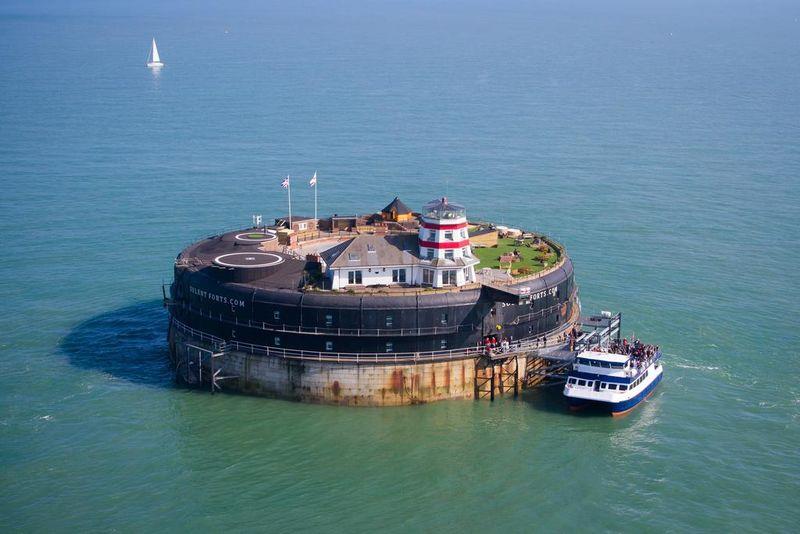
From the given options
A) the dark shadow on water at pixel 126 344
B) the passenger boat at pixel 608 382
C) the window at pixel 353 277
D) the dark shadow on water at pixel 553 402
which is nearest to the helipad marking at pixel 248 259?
the window at pixel 353 277

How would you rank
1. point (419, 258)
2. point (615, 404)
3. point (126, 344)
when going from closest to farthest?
point (615, 404), point (419, 258), point (126, 344)

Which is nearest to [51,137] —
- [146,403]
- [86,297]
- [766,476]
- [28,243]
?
[28,243]

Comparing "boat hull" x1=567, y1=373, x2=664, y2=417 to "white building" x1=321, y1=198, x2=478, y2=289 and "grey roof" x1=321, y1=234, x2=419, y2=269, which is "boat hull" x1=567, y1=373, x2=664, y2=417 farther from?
"grey roof" x1=321, y1=234, x2=419, y2=269

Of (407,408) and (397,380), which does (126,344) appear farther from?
(407,408)

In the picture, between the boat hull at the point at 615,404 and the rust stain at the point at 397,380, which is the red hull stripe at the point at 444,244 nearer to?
the rust stain at the point at 397,380

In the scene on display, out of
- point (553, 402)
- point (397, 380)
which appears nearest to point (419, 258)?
A: point (397, 380)

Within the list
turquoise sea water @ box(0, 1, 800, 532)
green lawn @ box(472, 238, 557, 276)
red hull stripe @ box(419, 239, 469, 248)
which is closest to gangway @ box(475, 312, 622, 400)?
turquoise sea water @ box(0, 1, 800, 532)
